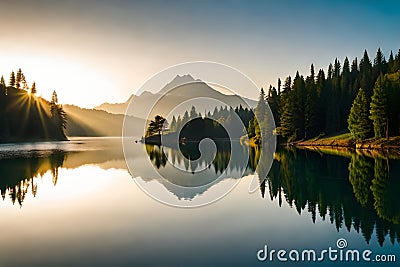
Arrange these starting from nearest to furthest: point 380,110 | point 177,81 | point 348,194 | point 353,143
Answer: point 177,81 → point 348,194 → point 380,110 → point 353,143

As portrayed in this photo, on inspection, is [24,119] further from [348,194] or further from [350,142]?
[348,194]

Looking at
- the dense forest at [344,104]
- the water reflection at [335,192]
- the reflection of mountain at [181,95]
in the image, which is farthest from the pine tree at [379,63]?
the reflection of mountain at [181,95]

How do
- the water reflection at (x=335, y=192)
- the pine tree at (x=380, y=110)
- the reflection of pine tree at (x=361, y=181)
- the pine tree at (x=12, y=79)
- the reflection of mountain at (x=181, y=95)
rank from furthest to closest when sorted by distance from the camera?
1. the pine tree at (x=12, y=79)
2. the pine tree at (x=380, y=110)
3. the reflection of pine tree at (x=361, y=181)
4. the water reflection at (x=335, y=192)
5. the reflection of mountain at (x=181, y=95)

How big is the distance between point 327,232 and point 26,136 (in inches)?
4956

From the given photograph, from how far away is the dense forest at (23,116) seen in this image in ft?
388

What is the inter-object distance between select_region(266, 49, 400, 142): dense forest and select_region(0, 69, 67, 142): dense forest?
8221 centimetres

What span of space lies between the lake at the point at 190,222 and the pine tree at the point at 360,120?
41.2m

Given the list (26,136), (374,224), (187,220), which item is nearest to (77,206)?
(187,220)

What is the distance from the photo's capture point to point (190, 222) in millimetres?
16312

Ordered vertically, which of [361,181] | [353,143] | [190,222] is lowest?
[190,222]

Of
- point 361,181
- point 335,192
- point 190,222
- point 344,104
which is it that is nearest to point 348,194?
point 335,192

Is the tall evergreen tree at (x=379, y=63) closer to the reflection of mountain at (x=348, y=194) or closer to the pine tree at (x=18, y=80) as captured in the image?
the reflection of mountain at (x=348, y=194)

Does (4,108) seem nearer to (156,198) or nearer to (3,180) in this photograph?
(3,180)

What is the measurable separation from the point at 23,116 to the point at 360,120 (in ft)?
357
